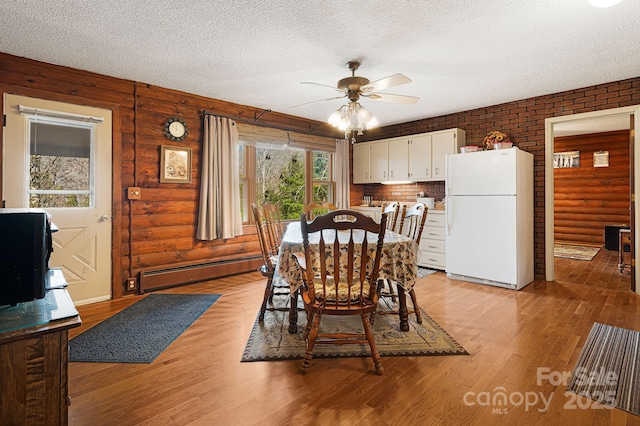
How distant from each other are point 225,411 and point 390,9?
2763 mm

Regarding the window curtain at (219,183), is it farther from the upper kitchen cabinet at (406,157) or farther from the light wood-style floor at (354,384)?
the upper kitchen cabinet at (406,157)

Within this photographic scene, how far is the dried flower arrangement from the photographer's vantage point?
4562mm

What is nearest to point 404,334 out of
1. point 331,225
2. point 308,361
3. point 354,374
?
point 354,374

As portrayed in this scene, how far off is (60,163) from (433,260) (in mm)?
4882

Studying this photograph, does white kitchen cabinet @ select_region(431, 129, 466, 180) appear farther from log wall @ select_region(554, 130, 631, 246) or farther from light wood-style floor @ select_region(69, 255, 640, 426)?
log wall @ select_region(554, 130, 631, 246)

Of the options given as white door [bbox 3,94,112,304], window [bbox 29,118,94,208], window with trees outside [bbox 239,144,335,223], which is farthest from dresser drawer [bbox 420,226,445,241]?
window [bbox 29,118,94,208]

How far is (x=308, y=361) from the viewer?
2.14m

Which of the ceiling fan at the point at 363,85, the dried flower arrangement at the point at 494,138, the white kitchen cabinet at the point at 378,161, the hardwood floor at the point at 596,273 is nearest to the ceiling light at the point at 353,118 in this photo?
the ceiling fan at the point at 363,85

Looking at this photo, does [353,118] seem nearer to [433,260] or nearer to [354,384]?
[354,384]

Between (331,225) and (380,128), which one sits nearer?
(331,225)

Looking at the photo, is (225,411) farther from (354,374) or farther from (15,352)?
(15,352)

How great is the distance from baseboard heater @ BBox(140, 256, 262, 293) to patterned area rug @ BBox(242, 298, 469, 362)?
168 cm

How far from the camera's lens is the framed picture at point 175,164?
410cm

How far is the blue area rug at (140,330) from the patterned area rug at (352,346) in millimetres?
681
